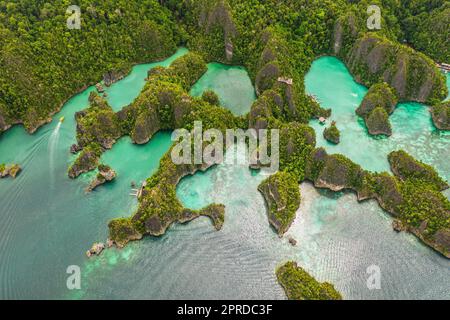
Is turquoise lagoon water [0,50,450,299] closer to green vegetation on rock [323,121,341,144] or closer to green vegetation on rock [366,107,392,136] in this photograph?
green vegetation on rock [323,121,341,144]

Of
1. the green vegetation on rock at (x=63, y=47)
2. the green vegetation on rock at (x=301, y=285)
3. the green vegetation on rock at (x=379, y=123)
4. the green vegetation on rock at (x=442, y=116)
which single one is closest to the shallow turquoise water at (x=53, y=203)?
the green vegetation on rock at (x=63, y=47)

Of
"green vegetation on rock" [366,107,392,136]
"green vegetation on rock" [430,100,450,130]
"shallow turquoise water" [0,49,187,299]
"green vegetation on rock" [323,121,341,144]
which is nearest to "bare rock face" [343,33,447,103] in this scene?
"green vegetation on rock" [430,100,450,130]

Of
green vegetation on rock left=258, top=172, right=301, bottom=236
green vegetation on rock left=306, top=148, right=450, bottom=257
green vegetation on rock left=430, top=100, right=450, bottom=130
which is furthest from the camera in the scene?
green vegetation on rock left=430, top=100, right=450, bottom=130

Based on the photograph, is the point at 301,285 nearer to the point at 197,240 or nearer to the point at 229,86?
the point at 197,240

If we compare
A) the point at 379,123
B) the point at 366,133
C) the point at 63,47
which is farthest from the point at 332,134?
the point at 63,47

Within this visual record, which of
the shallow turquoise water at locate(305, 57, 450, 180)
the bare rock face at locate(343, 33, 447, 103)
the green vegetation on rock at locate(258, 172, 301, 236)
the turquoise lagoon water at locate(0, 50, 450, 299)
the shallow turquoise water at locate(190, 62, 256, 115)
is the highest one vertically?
the bare rock face at locate(343, 33, 447, 103)

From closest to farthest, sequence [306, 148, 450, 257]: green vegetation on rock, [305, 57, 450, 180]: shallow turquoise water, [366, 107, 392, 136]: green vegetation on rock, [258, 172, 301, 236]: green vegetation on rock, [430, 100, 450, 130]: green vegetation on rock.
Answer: [306, 148, 450, 257]: green vegetation on rock < [258, 172, 301, 236]: green vegetation on rock < [305, 57, 450, 180]: shallow turquoise water < [366, 107, 392, 136]: green vegetation on rock < [430, 100, 450, 130]: green vegetation on rock

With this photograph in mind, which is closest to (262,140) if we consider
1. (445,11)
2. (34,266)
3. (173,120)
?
(173,120)
